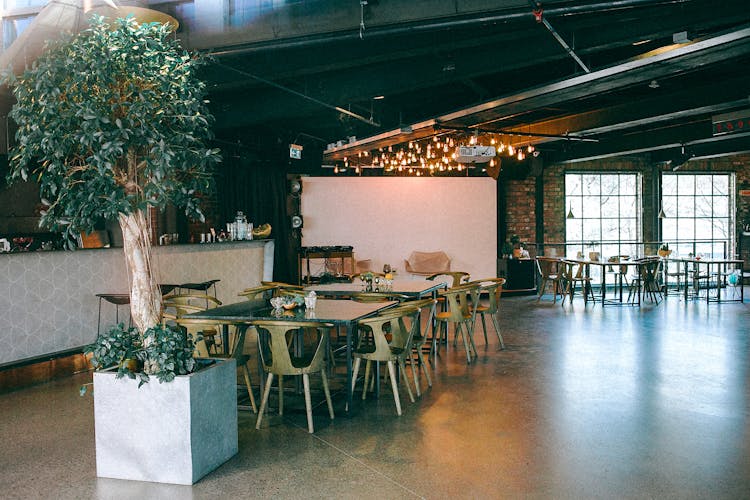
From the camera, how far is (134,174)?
12.3ft

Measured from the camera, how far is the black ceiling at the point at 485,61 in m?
5.22

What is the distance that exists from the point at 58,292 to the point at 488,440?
198 inches

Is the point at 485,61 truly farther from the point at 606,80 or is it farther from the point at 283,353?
the point at 283,353

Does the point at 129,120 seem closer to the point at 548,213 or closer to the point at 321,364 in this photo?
the point at 321,364

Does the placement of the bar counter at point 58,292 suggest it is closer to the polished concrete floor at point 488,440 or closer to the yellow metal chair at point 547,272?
the polished concrete floor at point 488,440

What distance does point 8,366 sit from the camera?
6324mm

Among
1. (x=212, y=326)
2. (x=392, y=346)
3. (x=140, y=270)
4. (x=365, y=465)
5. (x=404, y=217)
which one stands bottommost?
(x=365, y=465)

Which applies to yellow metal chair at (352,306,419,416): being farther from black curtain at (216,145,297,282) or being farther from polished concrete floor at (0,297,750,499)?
black curtain at (216,145,297,282)

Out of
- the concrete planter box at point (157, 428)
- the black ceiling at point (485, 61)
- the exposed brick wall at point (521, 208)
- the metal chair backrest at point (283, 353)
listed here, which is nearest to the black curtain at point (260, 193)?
the black ceiling at point (485, 61)

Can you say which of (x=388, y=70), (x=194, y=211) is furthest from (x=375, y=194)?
(x=194, y=211)

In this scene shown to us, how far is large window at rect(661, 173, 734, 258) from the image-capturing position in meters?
15.0

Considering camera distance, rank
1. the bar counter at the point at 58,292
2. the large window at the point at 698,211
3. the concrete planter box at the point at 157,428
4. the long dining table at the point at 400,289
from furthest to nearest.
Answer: the large window at the point at 698,211 → the long dining table at the point at 400,289 → the bar counter at the point at 58,292 → the concrete planter box at the point at 157,428

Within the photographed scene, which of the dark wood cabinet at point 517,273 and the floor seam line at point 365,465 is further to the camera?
the dark wood cabinet at point 517,273

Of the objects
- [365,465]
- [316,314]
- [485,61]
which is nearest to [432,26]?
[485,61]
